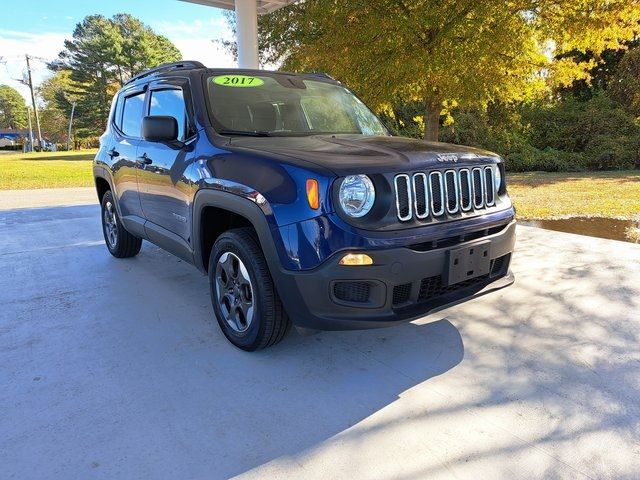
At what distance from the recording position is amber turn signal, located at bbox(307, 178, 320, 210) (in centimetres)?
241

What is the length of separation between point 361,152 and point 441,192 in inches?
20.8

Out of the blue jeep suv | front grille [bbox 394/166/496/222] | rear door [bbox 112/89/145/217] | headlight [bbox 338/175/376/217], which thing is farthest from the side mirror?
front grille [bbox 394/166/496/222]

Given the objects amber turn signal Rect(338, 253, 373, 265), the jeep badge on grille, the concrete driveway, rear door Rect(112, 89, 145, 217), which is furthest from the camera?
rear door Rect(112, 89, 145, 217)

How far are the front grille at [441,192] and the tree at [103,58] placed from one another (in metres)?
50.6

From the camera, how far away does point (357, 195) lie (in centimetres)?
246

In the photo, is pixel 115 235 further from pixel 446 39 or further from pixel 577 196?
pixel 577 196

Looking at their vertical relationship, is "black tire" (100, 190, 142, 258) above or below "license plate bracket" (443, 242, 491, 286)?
below

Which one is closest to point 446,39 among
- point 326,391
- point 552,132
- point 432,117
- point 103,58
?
point 432,117

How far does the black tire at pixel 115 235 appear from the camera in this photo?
16.9 feet

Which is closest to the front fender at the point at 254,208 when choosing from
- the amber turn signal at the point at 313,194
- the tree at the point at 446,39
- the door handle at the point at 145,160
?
the amber turn signal at the point at 313,194

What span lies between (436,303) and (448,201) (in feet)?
1.99

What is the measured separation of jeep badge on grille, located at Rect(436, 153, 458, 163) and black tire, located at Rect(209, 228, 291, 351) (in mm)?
1208

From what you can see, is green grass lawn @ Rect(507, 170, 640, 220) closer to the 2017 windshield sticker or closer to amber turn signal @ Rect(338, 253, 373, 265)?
the 2017 windshield sticker

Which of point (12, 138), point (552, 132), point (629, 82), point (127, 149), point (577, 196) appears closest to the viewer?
point (127, 149)
